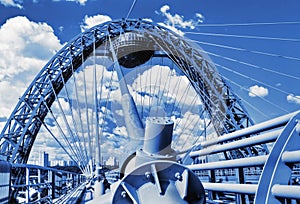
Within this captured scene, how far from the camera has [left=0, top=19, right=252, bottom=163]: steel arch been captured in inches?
813

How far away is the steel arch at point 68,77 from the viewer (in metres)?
20.6

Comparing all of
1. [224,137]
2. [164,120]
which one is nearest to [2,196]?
[224,137]

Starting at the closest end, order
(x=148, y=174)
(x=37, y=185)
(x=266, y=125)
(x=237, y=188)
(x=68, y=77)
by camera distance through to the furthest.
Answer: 1. (x=266, y=125)
2. (x=237, y=188)
3. (x=148, y=174)
4. (x=37, y=185)
5. (x=68, y=77)

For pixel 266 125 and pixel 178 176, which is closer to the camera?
pixel 266 125

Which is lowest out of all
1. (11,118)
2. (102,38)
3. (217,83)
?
(11,118)

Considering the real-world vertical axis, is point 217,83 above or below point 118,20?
below

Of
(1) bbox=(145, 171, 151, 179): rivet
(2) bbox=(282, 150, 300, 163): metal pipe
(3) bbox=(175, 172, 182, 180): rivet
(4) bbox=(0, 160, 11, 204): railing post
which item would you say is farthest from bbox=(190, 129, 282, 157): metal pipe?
(4) bbox=(0, 160, 11, 204): railing post

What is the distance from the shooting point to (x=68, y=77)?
21.9m

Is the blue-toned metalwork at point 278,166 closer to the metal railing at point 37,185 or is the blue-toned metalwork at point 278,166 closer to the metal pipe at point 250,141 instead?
the metal pipe at point 250,141

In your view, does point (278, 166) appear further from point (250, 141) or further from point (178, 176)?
point (178, 176)

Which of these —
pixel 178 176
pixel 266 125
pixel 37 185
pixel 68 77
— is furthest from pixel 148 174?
pixel 68 77

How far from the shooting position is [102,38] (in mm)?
21562

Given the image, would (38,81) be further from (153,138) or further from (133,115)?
(153,138)

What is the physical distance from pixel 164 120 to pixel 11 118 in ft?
60.7
